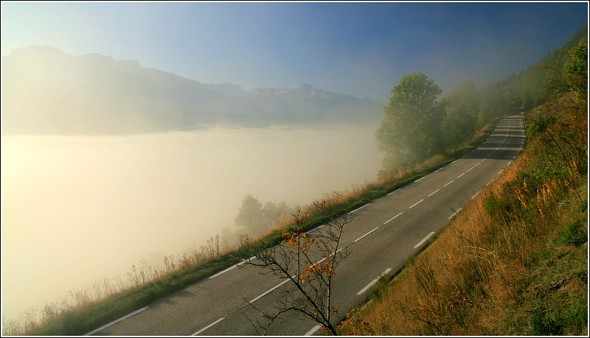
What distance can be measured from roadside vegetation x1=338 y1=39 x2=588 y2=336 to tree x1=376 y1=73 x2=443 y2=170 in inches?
1358

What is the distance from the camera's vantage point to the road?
28.9 feet

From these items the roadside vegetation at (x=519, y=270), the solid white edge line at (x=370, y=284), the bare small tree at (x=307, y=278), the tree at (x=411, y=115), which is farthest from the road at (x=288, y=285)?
the tree at (x=411, y=115)

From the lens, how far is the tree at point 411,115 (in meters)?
43.6

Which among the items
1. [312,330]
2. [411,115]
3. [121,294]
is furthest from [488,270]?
[411,115]

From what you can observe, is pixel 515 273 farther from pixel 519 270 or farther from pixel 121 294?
pixel 121 294

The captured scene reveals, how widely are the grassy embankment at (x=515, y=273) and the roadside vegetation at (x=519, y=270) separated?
17mm

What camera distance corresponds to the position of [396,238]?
14344 millimetres

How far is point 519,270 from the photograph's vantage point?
5.79m

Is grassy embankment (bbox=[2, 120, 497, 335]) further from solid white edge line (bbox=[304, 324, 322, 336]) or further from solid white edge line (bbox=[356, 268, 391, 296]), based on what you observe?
solid white edge line (bbox=[356, 268, 391, 296])

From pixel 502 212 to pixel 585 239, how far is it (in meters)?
3.63

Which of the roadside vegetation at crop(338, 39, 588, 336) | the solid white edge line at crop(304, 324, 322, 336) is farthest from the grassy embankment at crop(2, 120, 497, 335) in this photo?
the roadside vegetation at crop(338, 39, 588, 336)

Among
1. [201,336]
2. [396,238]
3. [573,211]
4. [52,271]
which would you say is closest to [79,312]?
[201,336]

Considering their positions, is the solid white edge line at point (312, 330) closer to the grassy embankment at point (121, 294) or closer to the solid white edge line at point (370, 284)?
the solid white edge line at point (370, 284)

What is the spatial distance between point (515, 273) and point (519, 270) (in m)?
0.11
